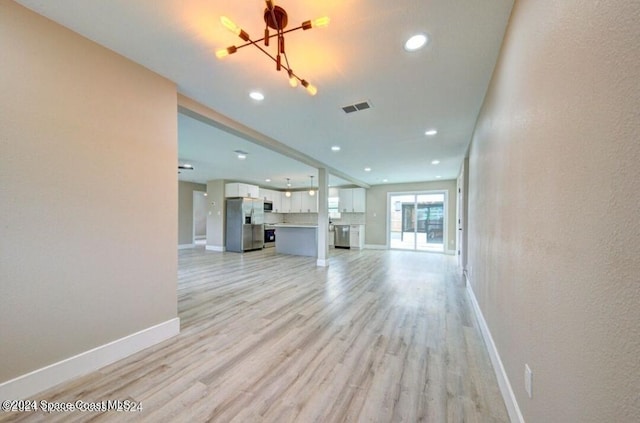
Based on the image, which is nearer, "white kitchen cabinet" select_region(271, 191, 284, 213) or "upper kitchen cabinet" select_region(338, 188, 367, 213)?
"upper kitchen cabinet" select_region(338, 188, 367, 213)

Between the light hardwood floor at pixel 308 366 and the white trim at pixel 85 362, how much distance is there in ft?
0.23

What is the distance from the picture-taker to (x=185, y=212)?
8945 millimetres

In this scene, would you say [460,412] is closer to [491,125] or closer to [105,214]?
[491,125]

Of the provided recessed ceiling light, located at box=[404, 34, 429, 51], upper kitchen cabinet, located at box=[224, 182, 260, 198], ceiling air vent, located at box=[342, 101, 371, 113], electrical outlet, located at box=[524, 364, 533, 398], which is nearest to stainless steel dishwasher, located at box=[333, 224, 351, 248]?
upper kitchen cabinet, located at box=[224, 182, 260, 198]

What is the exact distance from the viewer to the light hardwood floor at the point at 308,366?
152 centimetres

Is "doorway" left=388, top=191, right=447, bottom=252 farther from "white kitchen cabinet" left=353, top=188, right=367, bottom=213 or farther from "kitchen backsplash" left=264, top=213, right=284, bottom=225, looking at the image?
"kitchen backsplash" left=264, top=213, right=284, bottom=225

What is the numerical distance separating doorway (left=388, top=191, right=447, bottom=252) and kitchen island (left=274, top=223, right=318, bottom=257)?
3.34m

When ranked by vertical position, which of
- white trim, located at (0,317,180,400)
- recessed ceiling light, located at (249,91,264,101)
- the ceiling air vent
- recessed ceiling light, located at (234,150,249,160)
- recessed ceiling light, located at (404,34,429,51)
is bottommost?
white trim, located at (0,317,180,400)

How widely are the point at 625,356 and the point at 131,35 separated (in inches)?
117

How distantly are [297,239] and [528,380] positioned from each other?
6.57 metres

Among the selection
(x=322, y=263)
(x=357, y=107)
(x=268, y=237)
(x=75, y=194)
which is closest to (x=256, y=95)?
(x=357, y=107)

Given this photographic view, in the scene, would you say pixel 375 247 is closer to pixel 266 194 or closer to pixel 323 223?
pixel 323 223

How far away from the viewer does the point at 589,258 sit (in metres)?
0.76

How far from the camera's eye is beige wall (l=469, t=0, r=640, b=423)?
23.8 inches
